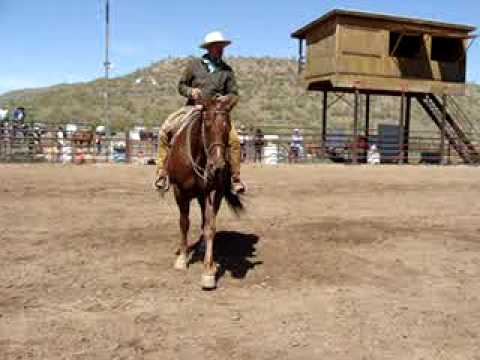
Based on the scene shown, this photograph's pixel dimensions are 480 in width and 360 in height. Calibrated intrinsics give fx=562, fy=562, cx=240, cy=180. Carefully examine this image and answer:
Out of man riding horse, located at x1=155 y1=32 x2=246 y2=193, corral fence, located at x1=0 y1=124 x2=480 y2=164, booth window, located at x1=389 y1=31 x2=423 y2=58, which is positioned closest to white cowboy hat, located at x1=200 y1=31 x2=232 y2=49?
man riding horse, located at x1=155 y1=32 x2=246 y2=193

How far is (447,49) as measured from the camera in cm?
2897

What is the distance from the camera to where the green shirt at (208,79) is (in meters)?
6.50

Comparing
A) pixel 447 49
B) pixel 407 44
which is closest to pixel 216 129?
pixel 407 44

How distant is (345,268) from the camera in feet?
21.4

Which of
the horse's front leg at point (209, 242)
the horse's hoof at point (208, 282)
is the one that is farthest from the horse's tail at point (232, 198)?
the horse's hoof at point (208, 282)

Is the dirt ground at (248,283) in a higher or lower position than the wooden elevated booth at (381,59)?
lower

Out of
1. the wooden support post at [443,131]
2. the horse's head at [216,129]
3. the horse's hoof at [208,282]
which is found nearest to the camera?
the horse's head at [216,129]

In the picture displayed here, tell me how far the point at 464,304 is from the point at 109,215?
20.7 feet

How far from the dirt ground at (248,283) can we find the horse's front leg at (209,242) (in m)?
0.15

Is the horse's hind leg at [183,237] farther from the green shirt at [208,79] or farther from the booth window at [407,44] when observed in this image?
the booth window at [407,44]

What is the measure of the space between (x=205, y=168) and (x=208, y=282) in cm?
121

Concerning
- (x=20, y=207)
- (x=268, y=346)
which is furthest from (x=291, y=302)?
(x=20, y=207)

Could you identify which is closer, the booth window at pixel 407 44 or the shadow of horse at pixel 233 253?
the shadow of horse at pixel 233 253

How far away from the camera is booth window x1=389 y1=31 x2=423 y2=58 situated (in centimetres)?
2607
